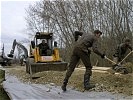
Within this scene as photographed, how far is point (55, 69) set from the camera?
17.2 metres

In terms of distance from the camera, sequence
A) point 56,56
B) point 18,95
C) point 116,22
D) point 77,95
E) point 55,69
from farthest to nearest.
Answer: point 116,22
point 56,56
point 55,69
point 18,95
point 77,95

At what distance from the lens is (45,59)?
18266 millimetres

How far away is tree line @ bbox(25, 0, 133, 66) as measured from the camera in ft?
89.8

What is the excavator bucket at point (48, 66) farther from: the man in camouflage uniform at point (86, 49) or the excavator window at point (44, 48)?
the man in camouflage uniform at point (86, 49)

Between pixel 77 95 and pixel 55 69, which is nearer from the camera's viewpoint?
pixel 77 95

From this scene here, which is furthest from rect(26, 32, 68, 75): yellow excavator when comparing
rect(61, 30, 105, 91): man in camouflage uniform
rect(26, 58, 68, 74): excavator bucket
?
rect(61, 30, 105, 91): man in camouflage uniform

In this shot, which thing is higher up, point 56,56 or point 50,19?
point 50,19

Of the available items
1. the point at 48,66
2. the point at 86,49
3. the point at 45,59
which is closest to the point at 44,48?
the point at 45,59

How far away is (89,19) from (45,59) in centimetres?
1546

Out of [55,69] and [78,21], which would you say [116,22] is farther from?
[55,69]

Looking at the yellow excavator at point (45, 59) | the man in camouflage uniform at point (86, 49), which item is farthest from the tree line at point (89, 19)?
the man in camouflage uniform at point (86, 49)

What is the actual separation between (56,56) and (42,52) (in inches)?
35.2

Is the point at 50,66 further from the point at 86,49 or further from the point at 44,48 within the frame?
the point at 86,49

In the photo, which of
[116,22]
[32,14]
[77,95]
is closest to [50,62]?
[77,95]
